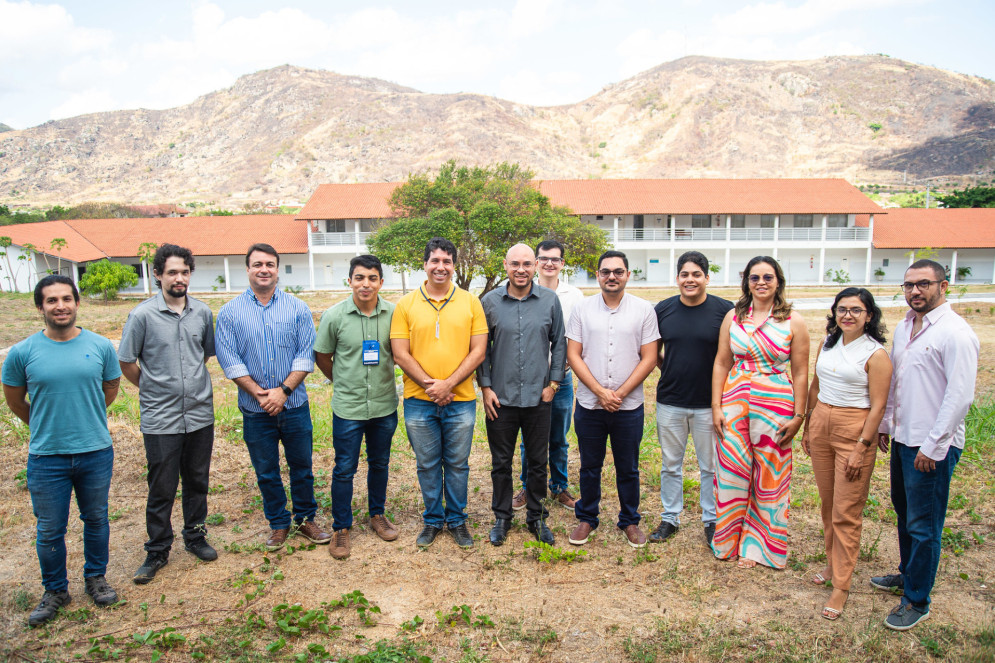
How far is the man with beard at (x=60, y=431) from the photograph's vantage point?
11.2 ft

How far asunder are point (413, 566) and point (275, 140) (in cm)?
9417

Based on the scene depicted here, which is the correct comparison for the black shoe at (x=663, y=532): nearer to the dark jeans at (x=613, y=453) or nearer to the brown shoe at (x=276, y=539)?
the dark jeans at (x=613, y=453)

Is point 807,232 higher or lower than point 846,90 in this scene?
lower

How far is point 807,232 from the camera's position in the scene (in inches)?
1280

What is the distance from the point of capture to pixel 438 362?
409 centimetres

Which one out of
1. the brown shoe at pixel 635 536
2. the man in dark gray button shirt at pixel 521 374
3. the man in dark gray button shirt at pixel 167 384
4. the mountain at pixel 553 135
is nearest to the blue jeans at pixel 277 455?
the man in dark gray button shirt at pixel 167 384

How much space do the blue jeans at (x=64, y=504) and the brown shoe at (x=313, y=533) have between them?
121 centimetres

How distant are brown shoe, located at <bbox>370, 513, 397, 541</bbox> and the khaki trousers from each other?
2852mm

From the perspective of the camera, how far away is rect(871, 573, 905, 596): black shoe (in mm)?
3662

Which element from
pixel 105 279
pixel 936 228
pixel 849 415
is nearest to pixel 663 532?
pixel 849 415

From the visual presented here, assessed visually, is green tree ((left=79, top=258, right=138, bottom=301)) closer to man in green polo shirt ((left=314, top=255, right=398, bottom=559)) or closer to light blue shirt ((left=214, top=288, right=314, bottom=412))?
light blue shirt ((left=214, top=288, right=314, bottom=412))

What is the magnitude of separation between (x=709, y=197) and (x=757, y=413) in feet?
106

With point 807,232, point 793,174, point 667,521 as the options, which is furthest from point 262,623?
point 793,174

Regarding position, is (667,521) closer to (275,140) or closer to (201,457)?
(201,457)
